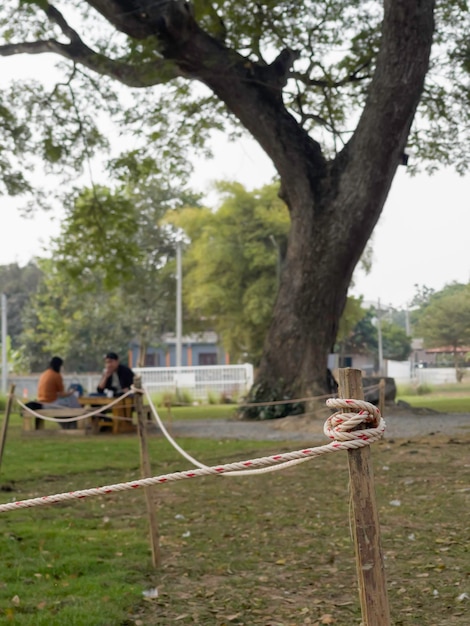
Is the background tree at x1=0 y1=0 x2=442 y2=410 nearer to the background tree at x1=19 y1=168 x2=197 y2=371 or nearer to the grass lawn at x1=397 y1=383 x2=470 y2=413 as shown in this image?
the grass lawn at x1=397 y1=383 x2=470 y2=413

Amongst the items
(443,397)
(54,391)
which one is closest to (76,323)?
(443,397)

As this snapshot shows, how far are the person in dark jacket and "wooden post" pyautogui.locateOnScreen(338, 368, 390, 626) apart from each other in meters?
12.8

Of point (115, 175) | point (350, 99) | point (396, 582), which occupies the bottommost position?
point (396, 582)

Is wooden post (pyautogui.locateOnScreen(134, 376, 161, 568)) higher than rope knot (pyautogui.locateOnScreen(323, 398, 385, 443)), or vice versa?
rope knot (pyautogui.locateOnScreen(323, 398, 385, 443))

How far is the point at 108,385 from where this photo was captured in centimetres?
1666

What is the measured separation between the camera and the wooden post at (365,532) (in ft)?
10.0

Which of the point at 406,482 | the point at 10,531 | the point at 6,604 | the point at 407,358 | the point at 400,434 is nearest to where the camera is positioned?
the point at 6,604

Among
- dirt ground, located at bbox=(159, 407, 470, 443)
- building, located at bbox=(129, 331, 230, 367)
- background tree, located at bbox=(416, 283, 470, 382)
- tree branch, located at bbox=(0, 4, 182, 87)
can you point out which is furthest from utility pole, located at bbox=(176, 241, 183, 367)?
dirt ground, located at bbox=(159, 407, 470, 443)

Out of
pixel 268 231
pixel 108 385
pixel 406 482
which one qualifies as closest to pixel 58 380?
pixel 108 385

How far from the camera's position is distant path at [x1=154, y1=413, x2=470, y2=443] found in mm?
15314

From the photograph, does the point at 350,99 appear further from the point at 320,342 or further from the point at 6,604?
the point at 6,604

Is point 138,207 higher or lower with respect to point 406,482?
higher

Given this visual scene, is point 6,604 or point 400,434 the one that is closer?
point 6,604

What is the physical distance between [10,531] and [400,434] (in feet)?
28.9
